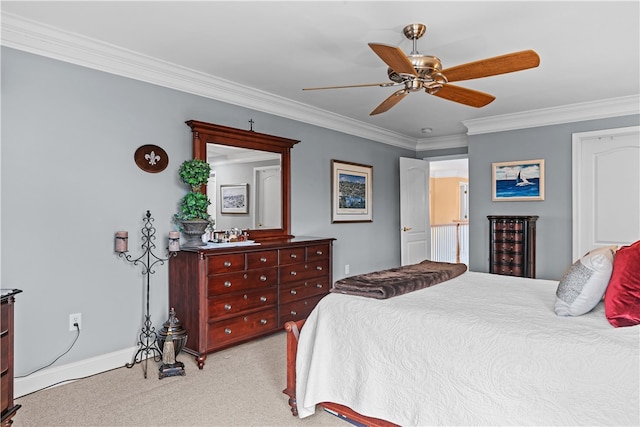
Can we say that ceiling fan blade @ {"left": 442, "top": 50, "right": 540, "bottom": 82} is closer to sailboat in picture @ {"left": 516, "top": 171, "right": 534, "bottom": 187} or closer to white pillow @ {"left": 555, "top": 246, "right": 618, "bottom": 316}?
white pillow @ {"left": 555, "top": 246, "right": 618, "bottom": 316}

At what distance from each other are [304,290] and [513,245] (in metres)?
2.55

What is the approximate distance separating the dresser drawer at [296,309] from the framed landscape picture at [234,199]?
39.6 inches

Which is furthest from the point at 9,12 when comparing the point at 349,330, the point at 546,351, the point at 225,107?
the point at 546,351

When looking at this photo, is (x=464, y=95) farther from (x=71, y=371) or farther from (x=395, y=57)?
(x=71, y=371)

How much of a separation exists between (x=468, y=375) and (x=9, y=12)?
10.6 ft

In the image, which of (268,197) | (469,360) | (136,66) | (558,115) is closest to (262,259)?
(268,197)

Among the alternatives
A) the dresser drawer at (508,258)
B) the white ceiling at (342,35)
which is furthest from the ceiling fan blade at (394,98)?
the dresser drawer at (508,258)

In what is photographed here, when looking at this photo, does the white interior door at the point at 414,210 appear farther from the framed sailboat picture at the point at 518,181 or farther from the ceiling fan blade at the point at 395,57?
the ceiling fan blade at the point at 395,57

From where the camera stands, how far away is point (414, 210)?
6.21 m

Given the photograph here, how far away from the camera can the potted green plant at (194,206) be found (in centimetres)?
332

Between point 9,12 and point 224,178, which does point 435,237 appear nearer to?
point 224,178

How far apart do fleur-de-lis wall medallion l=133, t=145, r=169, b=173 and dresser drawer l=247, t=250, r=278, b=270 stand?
3.38 ft

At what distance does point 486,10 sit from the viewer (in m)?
2.41

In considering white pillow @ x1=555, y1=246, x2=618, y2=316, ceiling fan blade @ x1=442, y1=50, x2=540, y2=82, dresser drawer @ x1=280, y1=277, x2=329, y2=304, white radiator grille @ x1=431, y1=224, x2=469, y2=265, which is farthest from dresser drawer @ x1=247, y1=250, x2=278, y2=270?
white radiator grille @ x1=431, y1=224, x2=469, y2=265
